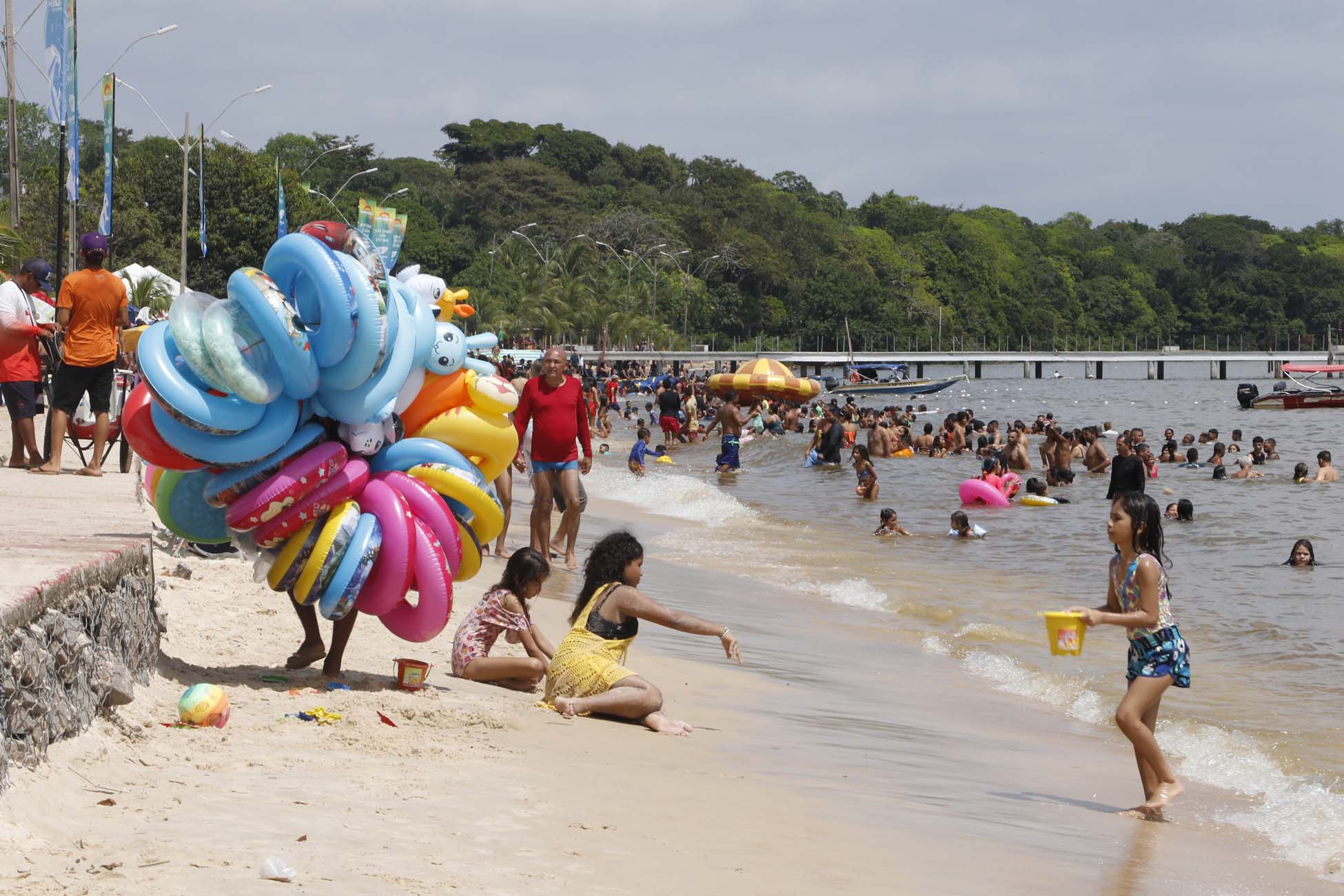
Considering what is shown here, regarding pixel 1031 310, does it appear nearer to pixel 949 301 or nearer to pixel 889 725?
pixel 949 301

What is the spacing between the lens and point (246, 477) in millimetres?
5645

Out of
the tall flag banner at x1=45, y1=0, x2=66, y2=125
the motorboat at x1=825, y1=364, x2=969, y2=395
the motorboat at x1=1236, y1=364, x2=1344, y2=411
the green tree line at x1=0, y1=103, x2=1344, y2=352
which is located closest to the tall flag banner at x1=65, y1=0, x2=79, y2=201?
the tall flag banner at x1=45, y1=0, x2=66, y2=125

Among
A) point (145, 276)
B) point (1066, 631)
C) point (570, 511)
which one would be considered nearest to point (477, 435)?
point (1066, 631)

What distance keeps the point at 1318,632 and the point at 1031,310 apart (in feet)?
454

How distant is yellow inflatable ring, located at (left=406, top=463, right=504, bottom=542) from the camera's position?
602cm

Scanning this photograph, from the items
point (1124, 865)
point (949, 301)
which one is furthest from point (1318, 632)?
point (949, 301)

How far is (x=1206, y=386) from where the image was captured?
97250 mm

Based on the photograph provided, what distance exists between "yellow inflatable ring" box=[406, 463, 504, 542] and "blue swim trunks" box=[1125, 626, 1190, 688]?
287 cm

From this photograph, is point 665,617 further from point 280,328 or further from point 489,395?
point 280,328

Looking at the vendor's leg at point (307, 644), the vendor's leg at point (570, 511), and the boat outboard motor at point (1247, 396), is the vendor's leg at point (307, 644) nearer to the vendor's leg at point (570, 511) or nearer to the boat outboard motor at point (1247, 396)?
the vendor's leg at point (570, 511)

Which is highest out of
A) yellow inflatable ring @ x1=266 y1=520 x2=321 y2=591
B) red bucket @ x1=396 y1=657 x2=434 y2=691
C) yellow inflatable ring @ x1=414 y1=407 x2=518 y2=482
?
yellow inflatable ring @ x1=414 y1=407 x2=518 y2=482

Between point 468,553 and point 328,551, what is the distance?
70cm

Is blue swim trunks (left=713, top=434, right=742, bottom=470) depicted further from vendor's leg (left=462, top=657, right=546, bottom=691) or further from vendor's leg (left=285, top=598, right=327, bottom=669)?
vendor's leg (left=285, top=598, right=327, bottom=669)

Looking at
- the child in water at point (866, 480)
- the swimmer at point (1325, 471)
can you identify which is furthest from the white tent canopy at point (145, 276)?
the swimmer at point (1325, 471)
